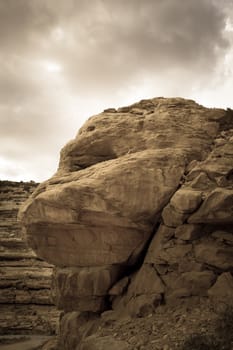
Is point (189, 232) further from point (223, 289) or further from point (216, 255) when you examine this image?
point (223, 289)

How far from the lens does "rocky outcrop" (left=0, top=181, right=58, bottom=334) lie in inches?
707

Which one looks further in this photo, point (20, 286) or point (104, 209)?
point (20, 286)

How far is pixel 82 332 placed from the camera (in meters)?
7.13

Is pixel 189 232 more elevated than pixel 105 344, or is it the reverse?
pixel 189 232

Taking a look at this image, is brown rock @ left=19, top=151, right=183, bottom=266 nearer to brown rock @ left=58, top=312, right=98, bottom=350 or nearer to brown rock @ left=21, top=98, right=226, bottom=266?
brown rock @ left=21, top=98, right=226, bottom=266

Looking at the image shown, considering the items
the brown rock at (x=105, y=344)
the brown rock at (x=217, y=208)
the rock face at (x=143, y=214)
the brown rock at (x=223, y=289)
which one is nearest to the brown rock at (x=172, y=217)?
the rock face at (x=143, y=214)

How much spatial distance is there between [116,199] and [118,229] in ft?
2.55

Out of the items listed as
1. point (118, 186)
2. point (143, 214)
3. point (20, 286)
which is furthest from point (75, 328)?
point (20, 286)

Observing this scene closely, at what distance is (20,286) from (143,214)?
647 inches

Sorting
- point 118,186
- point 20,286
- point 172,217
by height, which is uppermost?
point 118,186

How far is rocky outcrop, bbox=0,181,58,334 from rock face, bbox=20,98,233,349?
1135 centimetres

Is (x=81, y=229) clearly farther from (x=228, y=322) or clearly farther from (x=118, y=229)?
(x=228, y=322)

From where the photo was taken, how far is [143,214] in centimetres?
673

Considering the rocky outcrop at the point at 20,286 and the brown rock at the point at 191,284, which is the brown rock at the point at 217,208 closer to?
the brown rock at the point at 191,284
